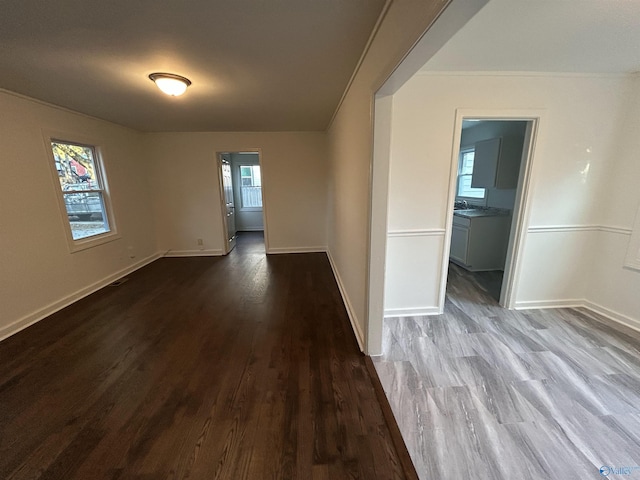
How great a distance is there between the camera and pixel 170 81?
84.2 inches

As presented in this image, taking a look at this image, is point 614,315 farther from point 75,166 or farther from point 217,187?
point 75,166

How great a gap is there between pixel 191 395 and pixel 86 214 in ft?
10.5

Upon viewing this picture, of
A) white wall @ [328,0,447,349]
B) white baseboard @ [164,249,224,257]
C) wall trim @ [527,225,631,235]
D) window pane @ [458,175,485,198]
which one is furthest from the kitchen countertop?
white baseboard @ [164,249,224,257]

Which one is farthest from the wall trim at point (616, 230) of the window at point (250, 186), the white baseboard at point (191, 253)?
the window at point (250, 186)

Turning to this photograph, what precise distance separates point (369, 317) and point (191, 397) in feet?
4.46

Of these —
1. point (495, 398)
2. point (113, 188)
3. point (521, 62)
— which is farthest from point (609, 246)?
point (113, 188)

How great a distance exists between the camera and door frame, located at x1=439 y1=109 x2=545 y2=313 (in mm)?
2293

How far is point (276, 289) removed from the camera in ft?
11.0

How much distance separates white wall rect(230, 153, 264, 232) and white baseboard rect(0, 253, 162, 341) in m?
3.58

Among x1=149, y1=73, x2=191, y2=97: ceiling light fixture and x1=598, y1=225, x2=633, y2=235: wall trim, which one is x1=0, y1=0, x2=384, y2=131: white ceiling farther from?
x1=598, y1=225, x2=633, y2=235: wall trim

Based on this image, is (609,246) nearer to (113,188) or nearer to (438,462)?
(438,462)

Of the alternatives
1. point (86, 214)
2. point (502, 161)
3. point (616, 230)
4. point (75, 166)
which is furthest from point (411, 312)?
point (75, 166)

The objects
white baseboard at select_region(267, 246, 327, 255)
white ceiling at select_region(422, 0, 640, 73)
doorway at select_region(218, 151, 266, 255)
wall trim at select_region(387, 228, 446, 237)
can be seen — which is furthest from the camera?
doorway at select_region(218, 151, 266, 255)

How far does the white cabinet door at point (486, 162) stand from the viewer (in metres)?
3.58
